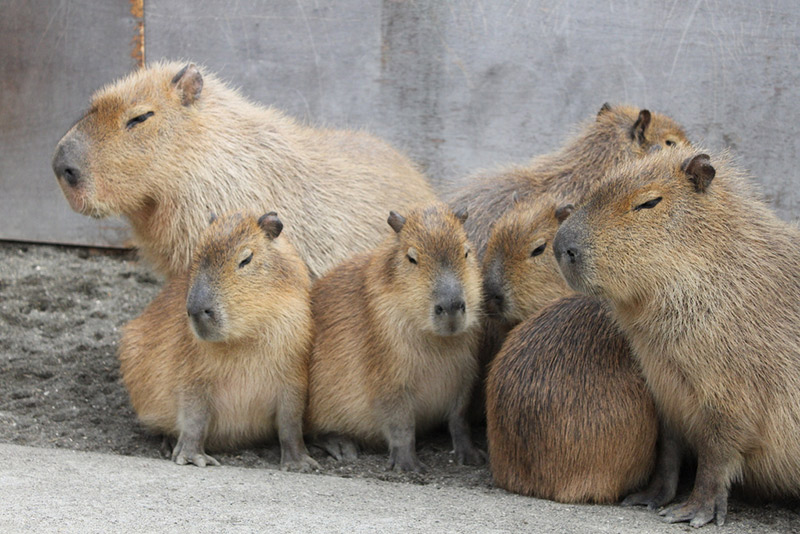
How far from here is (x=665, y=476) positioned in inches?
189

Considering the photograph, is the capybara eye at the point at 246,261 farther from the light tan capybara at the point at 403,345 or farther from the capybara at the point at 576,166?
the capybara at the point at 576,166

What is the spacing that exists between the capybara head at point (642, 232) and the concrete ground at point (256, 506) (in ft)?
3.23

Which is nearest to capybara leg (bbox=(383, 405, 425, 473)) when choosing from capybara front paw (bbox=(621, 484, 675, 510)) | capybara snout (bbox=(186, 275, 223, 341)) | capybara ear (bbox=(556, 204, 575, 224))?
capybara snout (bbox=(186, 275, 223, 341))

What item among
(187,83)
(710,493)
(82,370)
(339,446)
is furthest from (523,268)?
(82,370)

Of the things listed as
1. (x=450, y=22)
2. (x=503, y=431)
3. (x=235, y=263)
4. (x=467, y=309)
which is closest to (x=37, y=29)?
(x=450, y=22)

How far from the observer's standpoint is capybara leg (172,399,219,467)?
17.4 feet

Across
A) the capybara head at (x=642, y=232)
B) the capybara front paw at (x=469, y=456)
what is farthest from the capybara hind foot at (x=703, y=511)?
the capybara front paw at (x=469, y=456)

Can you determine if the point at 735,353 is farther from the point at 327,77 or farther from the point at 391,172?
the point at 327,77

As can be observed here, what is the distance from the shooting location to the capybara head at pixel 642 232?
175 inches

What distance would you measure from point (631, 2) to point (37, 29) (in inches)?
179

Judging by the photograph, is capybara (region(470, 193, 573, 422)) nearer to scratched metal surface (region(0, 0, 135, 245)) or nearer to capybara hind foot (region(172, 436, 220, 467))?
capybara hind foot (region(172, 436, 220, 467))

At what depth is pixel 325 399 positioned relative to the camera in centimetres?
563

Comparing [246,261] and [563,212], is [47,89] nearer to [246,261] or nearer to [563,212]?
[246,261]

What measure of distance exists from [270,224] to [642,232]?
192 centimetres
